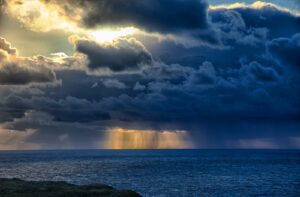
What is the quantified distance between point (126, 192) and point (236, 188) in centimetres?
5508

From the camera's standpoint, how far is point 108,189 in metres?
70.7

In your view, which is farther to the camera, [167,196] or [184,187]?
[184,187]

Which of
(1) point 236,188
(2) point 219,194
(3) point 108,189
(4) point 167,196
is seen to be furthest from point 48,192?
(1) point 236,188

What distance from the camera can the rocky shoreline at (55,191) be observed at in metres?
66.1

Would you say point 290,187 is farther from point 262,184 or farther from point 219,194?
point 219,194

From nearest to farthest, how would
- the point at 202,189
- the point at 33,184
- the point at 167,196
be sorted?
1. the point at 33,184
2. the point at 167,196
3. the point at 202,189

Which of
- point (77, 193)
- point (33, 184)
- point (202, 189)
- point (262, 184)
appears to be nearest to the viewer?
point (77, 193)

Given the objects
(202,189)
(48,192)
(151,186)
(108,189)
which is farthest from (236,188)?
(48,192)

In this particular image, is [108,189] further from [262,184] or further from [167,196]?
[262,184]

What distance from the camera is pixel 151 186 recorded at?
11806cm

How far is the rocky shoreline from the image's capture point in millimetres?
66125

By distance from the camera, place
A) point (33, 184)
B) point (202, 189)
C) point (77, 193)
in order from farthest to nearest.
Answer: point (202, 189) → point (33, 184) → point (77, 193)

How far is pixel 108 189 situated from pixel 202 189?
1826 inches

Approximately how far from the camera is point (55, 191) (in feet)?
226
